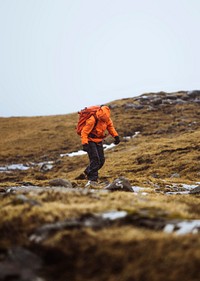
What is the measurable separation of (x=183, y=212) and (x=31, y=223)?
114 inches

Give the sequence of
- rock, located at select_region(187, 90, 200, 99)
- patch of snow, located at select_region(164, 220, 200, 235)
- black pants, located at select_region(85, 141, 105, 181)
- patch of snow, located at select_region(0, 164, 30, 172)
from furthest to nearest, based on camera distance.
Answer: rock, located at select_region(187, 90, 200, 99) < patch of snow, located at select_region(0, 164, 30, 172) < black pants, located at select_region(85, 141, 105, 181) < patch of snow, located at select_region(164, 220, 200, 235)

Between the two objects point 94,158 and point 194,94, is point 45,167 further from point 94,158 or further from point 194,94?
point 194,94

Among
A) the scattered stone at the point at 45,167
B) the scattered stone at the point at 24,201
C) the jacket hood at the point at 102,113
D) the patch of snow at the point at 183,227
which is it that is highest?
the jacket hood at the point at 102,113

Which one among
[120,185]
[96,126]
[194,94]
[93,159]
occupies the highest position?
[96,126]

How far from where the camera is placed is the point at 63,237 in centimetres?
521

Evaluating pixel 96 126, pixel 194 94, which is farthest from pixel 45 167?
pixel 194 94

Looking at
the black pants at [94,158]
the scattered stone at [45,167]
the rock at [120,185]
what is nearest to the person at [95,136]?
the black pants at [94,158]

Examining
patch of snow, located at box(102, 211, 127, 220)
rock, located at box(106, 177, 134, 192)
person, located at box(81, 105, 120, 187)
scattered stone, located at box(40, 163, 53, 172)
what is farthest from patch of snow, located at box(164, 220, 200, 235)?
scattered stone, located at box(40, 163, 53, 172)

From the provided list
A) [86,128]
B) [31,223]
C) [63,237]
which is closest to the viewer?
[63,237]

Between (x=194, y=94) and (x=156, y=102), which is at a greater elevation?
(x=194, y=94)

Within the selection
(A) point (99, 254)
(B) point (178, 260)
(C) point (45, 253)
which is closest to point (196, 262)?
(B) point (178, 260)

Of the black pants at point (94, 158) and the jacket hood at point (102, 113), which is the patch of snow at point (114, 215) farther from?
the black pants at point (94, 158)

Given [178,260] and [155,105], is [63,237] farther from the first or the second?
[155,105]

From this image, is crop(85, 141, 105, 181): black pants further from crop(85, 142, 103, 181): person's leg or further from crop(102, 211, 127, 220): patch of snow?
crop(102, 211, 127, 220): patch of snow
